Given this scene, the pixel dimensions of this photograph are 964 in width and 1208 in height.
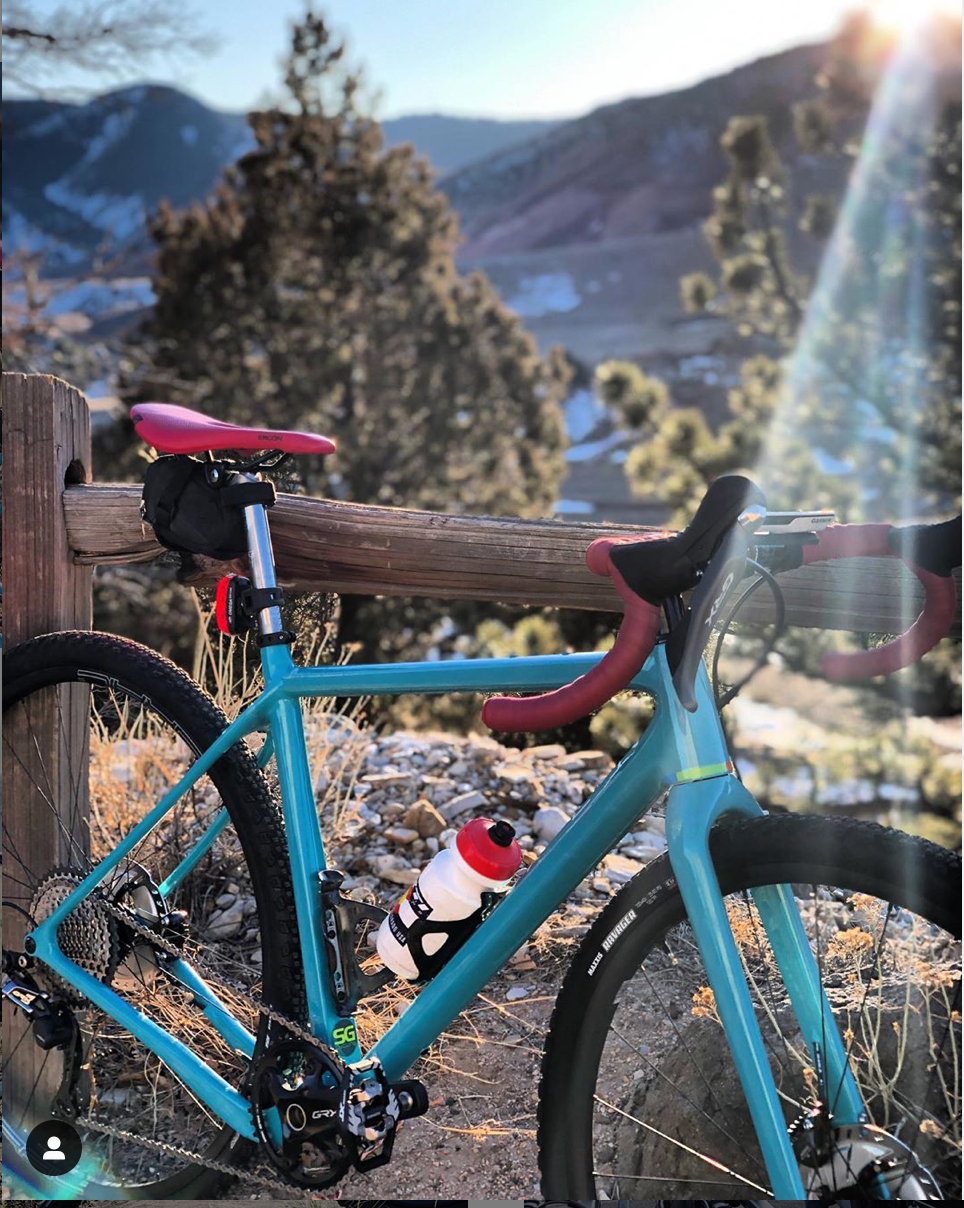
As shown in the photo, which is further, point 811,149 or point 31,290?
point 811,149

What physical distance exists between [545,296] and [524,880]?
2079 cm

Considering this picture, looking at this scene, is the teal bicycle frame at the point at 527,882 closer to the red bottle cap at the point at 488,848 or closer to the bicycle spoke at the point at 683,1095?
the red bottle cap at the point at 488,848

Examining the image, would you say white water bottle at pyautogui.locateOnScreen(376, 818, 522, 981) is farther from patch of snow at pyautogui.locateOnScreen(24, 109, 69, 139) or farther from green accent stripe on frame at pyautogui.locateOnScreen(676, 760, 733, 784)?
patch of snow at pyautogui.locateOnScreen(24, 109, 69, 139)

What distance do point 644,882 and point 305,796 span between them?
1.47ft

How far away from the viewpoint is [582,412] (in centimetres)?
1919

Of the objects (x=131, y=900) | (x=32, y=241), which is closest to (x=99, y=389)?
(x=32, y=241)

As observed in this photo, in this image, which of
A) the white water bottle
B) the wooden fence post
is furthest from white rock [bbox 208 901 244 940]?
the white water bottle

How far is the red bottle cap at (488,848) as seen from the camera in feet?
4.24

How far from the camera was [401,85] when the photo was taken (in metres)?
2.97

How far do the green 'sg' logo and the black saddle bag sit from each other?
2.05 ft

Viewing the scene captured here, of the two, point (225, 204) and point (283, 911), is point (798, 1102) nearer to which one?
point (283, 911)

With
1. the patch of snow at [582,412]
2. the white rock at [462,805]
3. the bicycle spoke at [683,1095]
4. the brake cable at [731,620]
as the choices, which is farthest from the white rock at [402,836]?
the patch of snow at [582,412]

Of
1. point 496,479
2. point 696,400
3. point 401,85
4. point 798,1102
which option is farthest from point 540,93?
point 696,400

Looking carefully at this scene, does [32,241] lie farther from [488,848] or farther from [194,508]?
[488,848]
